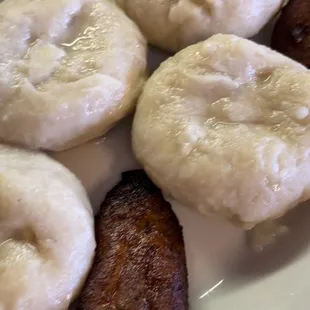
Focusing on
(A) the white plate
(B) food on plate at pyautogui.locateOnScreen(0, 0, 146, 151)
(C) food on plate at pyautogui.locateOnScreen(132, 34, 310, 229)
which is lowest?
(A) the white plate

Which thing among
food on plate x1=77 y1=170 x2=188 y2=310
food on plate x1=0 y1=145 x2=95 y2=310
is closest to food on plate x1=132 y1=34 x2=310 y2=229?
food on plate x1=77 y1=170 x2=188 y2=310

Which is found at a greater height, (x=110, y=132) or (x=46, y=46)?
(x=46, y=46)

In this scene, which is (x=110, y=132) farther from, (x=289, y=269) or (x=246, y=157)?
(x=289, y=269)

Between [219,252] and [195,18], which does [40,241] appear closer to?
[219,252]

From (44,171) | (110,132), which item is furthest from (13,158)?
(110,132)

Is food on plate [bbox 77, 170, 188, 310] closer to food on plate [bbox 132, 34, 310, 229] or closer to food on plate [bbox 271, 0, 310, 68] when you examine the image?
food on plate [bbox 132, 34, 310, 229]

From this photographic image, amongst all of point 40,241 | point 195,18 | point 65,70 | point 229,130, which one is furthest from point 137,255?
point 195,18

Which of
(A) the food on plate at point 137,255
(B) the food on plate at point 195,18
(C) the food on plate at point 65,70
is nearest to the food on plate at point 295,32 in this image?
(B) the food on plate at point 195,18
